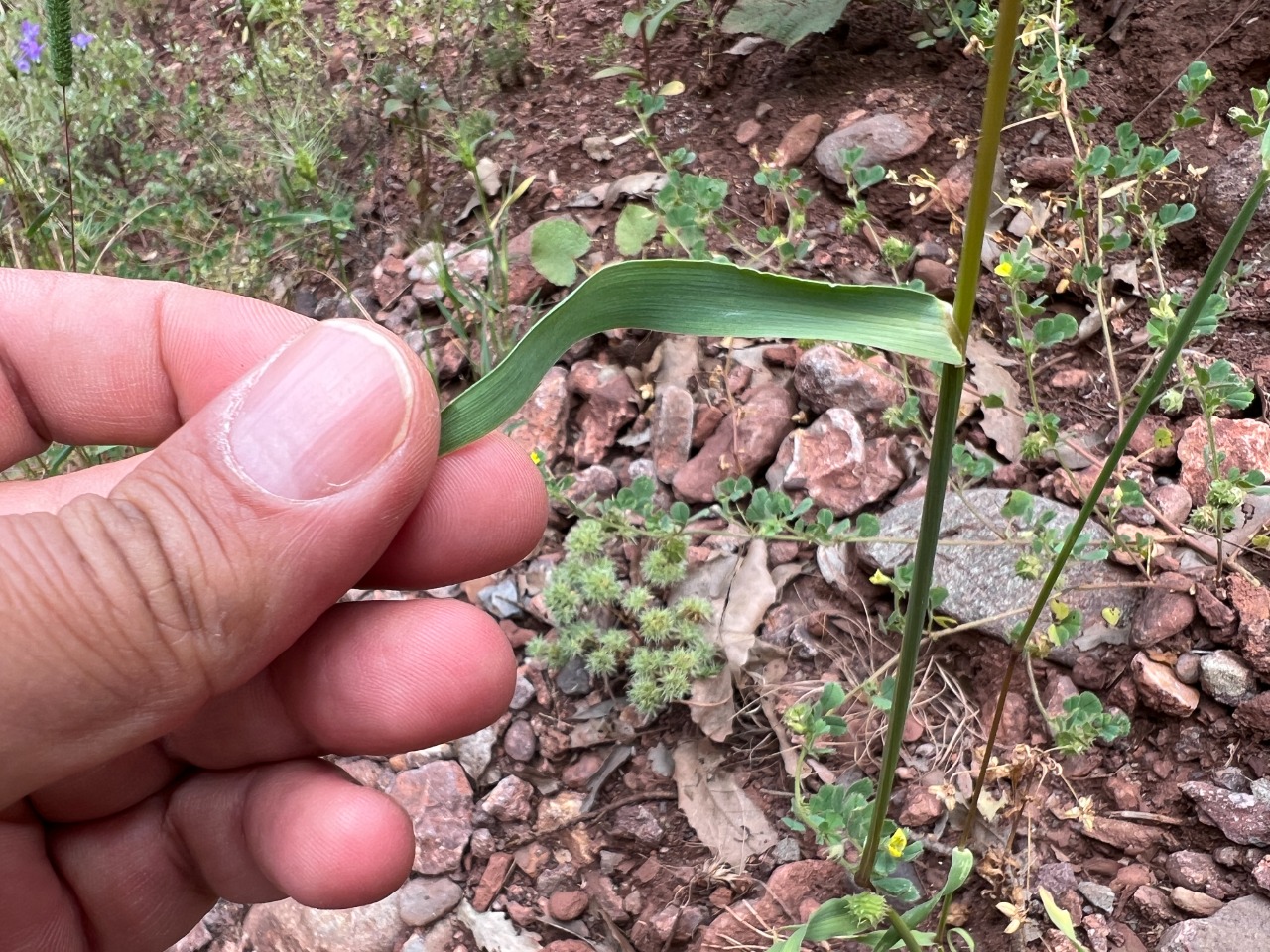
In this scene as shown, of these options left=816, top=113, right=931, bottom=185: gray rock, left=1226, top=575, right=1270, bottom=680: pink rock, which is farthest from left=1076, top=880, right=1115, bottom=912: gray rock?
left=816, top=113, right=931, bottom=185: gray rock

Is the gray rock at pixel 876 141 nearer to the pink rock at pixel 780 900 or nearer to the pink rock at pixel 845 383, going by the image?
the pink rock at pixel 845 383

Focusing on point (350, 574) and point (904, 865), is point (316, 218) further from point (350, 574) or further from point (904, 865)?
point (904, 865)

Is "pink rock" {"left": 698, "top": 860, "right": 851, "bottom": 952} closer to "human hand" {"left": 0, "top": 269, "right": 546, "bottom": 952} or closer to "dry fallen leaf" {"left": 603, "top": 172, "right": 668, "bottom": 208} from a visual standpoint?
"human hand" {"left": 0, "top": 269, "right": 546, "bottom": 952}

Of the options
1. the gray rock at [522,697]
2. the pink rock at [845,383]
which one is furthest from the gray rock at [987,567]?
the gray rock at [522,697]

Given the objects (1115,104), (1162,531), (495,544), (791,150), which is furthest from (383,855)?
(1115,104)

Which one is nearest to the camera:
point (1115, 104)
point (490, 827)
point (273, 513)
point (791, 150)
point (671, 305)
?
point (671, 305)
